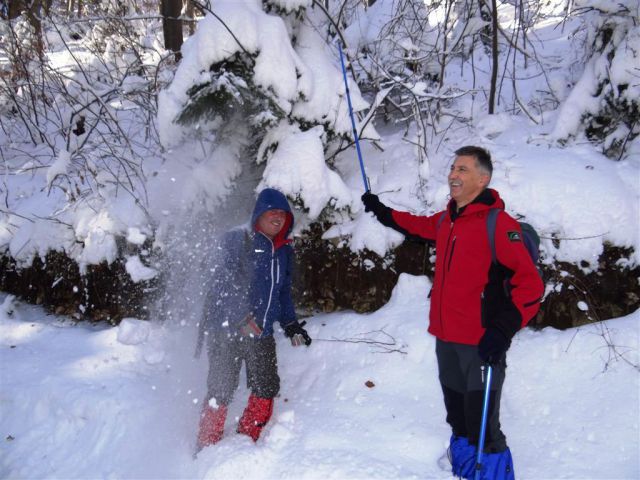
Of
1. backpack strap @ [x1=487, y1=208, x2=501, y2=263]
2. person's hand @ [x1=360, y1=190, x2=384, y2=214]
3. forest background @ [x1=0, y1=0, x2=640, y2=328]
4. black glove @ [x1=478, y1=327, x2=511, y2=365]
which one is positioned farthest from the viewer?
forest background @ [x1=0, y1=0, x2=640, y2=328]

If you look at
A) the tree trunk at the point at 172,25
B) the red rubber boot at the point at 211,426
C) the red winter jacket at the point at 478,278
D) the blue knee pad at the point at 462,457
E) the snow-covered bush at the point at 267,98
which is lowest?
the red rubber boot at the point at 211,426

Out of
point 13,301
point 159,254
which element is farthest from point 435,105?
point 13,301

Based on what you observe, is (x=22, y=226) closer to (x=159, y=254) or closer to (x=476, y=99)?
(x=159, y=254)

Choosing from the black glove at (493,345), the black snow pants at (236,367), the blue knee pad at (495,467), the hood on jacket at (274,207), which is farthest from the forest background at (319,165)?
the black glove at (493,345)

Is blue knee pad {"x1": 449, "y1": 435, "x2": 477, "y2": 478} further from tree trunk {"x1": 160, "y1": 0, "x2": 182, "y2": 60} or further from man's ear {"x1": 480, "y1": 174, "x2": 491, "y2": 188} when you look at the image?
tree trunk {"x1": 160, "y1": 0, "x2": 182, "y2": 60}

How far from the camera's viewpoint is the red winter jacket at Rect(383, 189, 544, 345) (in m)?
2.47

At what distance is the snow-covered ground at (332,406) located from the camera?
11.2ft

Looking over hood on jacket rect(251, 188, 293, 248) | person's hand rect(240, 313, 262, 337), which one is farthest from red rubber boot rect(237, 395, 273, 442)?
hood on jacket rect(251, 188, 293, 248)

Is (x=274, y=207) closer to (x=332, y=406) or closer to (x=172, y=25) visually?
(x=332, y=406)

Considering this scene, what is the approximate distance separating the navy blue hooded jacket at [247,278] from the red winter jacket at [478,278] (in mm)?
1372

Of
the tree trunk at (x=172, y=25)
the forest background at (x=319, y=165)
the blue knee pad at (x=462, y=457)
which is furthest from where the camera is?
the tree trunk at (x=172, y=25)

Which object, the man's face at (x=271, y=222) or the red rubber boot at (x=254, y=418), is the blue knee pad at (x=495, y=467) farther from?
the man's face at (x=271, y=222)

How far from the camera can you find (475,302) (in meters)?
2.76

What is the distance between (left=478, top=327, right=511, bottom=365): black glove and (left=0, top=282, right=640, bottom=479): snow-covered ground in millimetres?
1317
